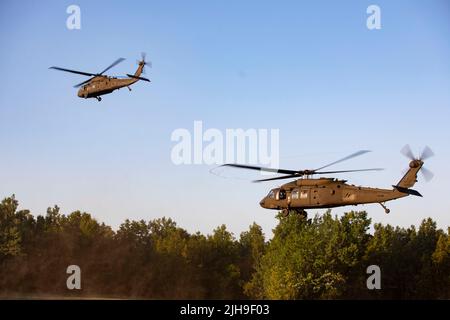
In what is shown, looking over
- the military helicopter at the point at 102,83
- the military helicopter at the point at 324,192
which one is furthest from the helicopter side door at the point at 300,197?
the military helicopter at the point at 102,83

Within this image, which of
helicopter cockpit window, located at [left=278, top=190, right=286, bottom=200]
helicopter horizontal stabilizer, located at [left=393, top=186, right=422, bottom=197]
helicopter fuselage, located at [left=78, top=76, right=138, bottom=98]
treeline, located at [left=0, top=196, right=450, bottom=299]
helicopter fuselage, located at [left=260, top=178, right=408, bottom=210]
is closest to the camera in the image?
helicopter horizontal stabilizer, located at [left=393, top=186, right=422, bottom=197]

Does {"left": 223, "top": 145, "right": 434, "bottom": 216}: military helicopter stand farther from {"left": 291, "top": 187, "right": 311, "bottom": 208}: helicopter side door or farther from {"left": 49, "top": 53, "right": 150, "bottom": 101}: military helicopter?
{"left": 49, "top": 53, "right": 150, "bottom": 101}: military helicopter

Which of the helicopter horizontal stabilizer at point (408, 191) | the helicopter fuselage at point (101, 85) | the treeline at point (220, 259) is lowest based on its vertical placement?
the treeline at point (220, 259)

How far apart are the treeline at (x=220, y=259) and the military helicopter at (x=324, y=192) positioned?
29.2 m

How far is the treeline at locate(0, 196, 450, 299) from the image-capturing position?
77.6 meters

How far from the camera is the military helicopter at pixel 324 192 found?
45134mm

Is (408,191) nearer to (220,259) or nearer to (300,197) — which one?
(300,197)

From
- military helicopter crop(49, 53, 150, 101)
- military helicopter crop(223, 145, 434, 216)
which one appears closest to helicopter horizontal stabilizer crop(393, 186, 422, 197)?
military helicopter crop(223, 145, 434, 216)

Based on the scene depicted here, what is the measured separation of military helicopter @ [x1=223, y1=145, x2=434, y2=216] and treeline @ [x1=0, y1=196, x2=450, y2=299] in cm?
2922

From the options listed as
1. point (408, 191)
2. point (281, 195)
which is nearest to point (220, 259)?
point (281, 195)

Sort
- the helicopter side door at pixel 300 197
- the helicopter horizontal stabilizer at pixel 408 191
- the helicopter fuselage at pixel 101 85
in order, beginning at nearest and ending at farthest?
the helicopter horizontal stabilizer at pixel 408 191, the helicopter side door at pixel 300 197, the helicopter fuselage at pixel 101 85

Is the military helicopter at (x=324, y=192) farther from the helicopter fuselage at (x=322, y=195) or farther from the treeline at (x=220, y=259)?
the treeline at (x=220, y=259)

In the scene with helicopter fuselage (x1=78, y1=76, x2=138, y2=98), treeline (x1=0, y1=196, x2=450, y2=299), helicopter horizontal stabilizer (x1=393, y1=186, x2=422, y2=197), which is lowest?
treeline (x1=0, y1=196, x2=450, y2=299)
